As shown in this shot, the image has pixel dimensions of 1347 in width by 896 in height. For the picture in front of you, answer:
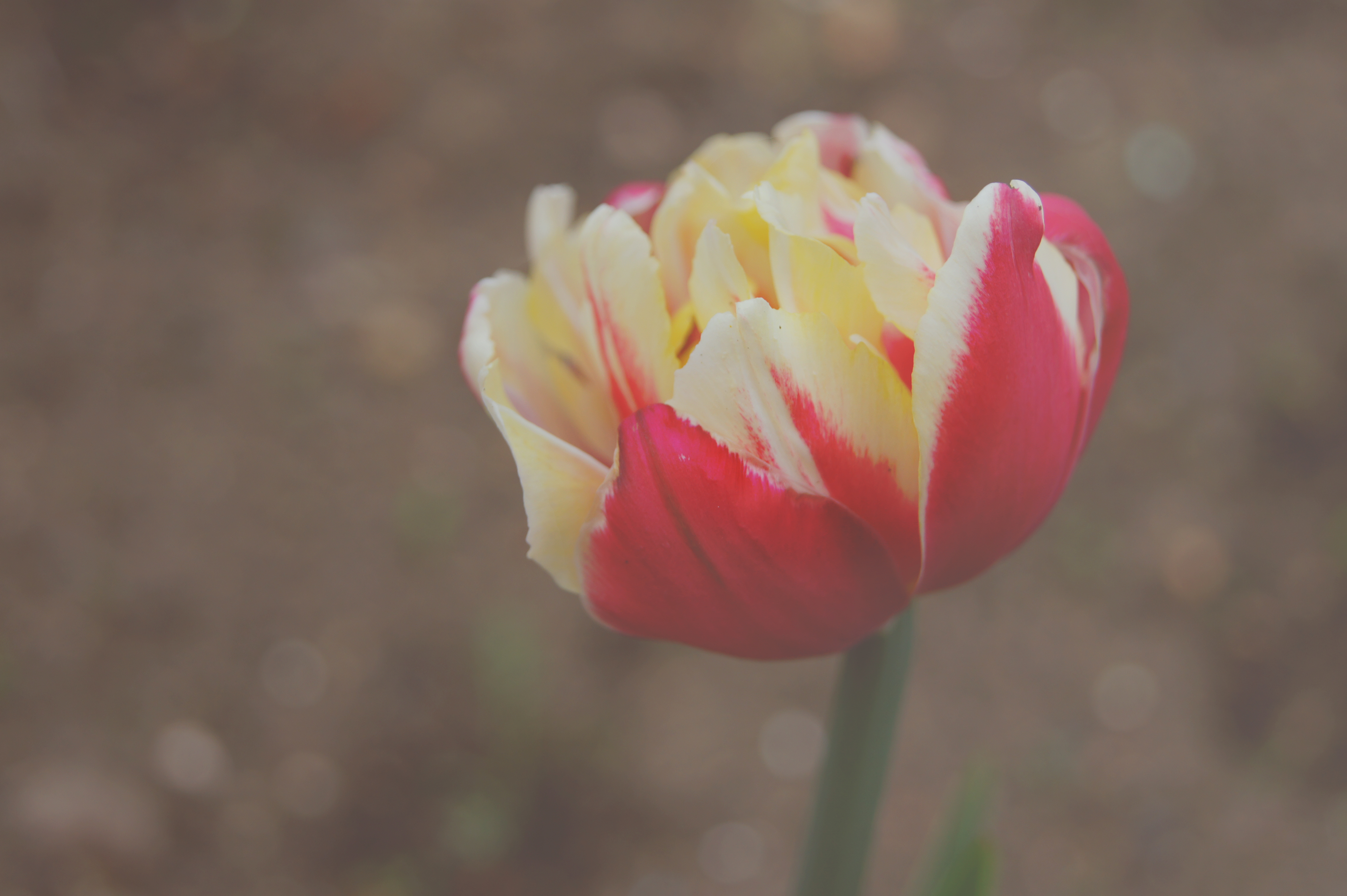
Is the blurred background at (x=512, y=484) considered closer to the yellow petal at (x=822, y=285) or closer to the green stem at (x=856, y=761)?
the green stem at (x=856, y=761)

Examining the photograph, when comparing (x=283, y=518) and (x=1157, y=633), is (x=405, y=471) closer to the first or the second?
(x=283, y=518)

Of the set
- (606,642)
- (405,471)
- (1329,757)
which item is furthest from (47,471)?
(1329,757)

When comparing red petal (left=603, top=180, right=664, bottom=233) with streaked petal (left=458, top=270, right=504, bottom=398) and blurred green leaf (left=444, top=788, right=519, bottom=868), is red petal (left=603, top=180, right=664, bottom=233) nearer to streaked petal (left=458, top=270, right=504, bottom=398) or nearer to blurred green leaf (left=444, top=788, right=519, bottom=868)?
streaked petal (left=458, top=270, right=504, bottom=398)

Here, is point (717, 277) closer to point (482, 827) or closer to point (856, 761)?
point (856, 761)

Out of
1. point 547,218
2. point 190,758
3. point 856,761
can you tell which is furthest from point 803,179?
point 190,758

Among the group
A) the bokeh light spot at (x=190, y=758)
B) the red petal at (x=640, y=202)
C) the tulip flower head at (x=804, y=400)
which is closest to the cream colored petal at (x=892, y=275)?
the tulip flower head at (x=804, y=400)

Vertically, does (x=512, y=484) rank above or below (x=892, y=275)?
below
